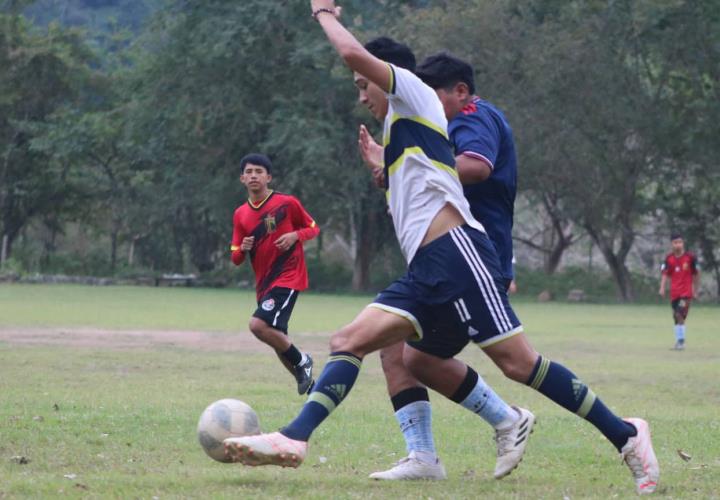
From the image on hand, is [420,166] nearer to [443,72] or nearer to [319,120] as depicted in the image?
[443,72]

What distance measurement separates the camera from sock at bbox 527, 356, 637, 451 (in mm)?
6484

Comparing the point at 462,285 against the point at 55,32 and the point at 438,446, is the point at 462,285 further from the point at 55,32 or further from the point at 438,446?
the point at 55,32

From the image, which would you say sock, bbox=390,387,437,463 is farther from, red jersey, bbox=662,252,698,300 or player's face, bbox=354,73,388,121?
red jersey, bbox=662,252,698,300

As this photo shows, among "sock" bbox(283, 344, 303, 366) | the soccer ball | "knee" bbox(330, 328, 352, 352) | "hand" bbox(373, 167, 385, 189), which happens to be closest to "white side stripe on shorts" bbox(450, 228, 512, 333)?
"hand" bbox(373, 167, 385, 189)

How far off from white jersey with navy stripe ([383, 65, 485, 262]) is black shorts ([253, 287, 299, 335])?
17.1 ft

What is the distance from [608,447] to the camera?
332 inches

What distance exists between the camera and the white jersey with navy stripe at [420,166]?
6379mm

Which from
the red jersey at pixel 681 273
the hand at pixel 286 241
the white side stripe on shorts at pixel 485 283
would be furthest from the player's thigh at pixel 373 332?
the red jersey at pixel 681 273

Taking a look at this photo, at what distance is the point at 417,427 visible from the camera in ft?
23.0

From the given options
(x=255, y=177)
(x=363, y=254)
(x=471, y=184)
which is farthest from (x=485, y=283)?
(x=363, y=254)

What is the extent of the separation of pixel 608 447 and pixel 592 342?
1280cm

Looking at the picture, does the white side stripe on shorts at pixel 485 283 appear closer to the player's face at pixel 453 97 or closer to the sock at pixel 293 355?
the player's face at pixel 453 97

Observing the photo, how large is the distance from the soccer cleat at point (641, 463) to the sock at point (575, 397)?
48 mm

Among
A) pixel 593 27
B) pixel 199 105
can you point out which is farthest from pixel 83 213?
pixel 593 27
